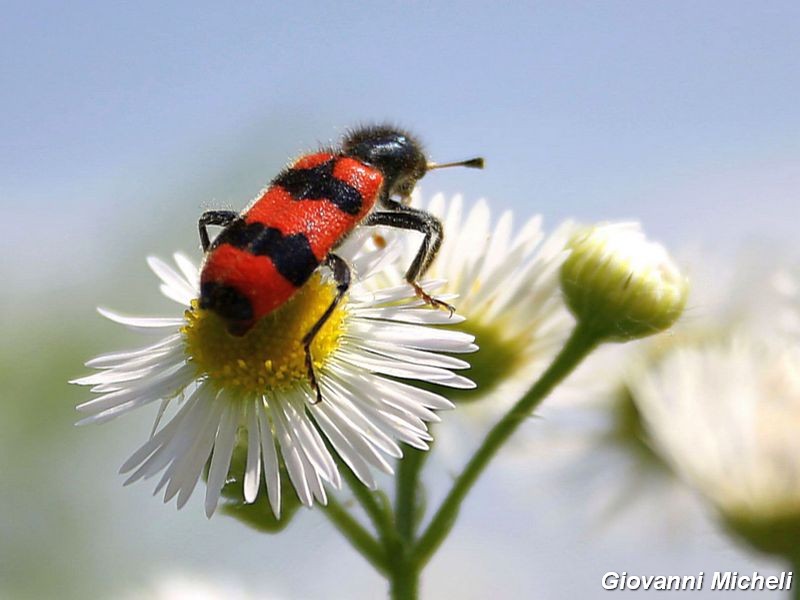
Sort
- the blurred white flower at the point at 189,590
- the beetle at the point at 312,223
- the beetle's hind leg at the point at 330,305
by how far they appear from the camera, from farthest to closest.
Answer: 1. the blurred white flower at the point at 189,590
2. the beetle's hind leg at the point at 330,305
3. the beetle at the point at 312,223

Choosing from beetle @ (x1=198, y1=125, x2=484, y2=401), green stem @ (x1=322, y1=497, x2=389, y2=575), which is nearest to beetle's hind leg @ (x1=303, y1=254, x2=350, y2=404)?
beetle @ (x1=198, y1=125, x2=484, y2=401)

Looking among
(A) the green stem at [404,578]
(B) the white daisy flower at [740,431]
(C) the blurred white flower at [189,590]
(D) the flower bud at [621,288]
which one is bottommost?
(C) the blurred white flower at [189,590]

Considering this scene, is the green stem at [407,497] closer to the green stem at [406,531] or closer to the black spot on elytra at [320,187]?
the green stem at [406,531]

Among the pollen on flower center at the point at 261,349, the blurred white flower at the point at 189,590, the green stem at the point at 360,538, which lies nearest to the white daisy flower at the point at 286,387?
the pollen on flower center at the point at 261,349

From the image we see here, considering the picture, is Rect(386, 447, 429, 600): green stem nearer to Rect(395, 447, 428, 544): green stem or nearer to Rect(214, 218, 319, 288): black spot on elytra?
Rect(395, 447, 428, 544): green stem

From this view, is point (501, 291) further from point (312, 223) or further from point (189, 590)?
point (189, 590)

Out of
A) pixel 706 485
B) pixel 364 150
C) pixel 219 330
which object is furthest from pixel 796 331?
pixel 219 330

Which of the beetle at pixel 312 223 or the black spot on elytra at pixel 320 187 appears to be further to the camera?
the black spot on elytra at pixel 320 187

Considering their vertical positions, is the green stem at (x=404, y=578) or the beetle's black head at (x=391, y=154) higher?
the beetle's black head at (x=391, y=154)
